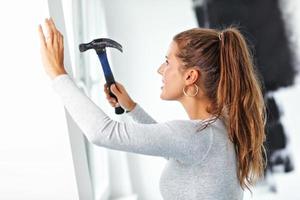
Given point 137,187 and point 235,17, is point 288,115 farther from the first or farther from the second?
point 137,187

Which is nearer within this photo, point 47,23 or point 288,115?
point 47,23

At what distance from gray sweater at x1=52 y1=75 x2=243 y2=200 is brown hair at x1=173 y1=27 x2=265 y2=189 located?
0.14 feet

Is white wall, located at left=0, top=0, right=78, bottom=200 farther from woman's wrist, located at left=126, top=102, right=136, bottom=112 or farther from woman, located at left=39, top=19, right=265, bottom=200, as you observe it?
woman's wrist, located at left=126, top=102, right=136, bottom=112

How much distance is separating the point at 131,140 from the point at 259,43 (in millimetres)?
1444

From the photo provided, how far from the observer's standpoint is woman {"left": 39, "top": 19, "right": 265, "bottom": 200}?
0.85 meters

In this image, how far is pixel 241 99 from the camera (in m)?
0.98

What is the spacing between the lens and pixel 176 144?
0.84 meters

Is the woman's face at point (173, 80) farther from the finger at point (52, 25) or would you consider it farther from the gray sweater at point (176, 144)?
the finger at point (52, 25)

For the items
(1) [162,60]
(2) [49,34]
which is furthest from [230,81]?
(1) [162,60]

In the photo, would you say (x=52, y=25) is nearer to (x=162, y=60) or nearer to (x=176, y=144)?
(x=176, y=144)

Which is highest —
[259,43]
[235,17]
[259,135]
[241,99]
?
[235,17]

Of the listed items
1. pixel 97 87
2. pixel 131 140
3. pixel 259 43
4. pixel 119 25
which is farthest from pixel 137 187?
pixel 131 140

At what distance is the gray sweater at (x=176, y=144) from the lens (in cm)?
80

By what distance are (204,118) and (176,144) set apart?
0.18m
